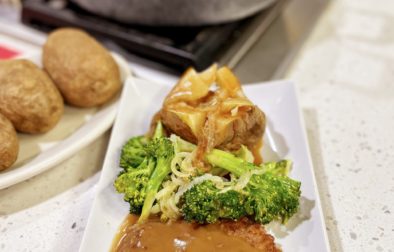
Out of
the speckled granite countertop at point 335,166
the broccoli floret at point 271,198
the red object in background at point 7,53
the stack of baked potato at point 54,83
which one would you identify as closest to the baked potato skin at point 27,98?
the stack of baked potato at point 54,83

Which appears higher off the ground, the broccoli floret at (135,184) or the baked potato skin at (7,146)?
the broccoli floret at (135,184)

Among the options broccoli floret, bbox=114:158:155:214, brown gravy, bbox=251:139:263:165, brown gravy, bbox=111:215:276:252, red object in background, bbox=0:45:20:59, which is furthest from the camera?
red object in background, bbox=0:45:20:59

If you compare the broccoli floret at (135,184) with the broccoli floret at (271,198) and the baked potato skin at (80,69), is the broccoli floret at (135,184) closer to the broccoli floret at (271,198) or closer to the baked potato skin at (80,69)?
the broccoli floret at (271,198)

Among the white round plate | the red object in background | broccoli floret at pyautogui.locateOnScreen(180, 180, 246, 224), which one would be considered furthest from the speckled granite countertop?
the red object in background

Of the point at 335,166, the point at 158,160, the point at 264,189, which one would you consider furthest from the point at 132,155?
the point at 335,166

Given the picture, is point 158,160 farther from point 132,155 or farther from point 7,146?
point 7,146

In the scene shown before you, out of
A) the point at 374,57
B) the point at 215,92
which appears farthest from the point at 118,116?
the point at 374,57

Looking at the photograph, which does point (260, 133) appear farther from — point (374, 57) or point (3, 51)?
point (3, 51)

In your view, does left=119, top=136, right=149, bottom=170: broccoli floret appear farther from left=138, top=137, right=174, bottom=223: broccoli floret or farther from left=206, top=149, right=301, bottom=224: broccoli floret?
left=206, top=149, right=301, bottom=224: broccoli floret
